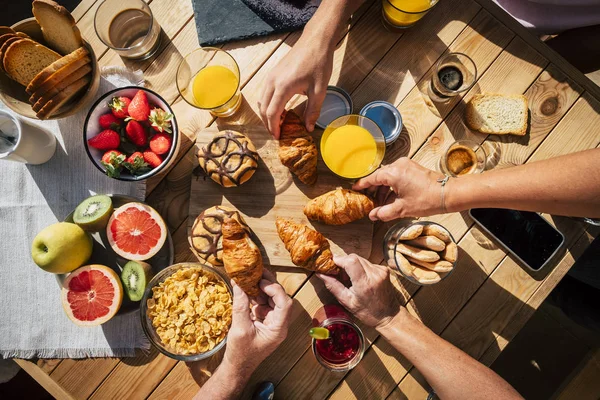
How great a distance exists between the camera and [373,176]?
1583 millimetres

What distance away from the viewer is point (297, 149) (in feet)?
5.23

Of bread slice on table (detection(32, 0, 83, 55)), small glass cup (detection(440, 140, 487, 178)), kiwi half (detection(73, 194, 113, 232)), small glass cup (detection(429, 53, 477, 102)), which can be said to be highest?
small glass cup (detection(429, 53, 477, 102))

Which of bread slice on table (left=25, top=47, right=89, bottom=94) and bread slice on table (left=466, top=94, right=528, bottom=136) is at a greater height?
bread slice on table (left=466, top=94, right=528, bottom=136)

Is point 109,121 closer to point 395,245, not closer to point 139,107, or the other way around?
point 139,107

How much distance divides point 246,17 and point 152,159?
0.84m

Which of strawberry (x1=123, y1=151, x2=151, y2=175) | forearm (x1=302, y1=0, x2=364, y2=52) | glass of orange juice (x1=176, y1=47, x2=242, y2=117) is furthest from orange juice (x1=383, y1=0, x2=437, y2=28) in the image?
strawberry (x1=123, y1=151, x2=151, y2=175)

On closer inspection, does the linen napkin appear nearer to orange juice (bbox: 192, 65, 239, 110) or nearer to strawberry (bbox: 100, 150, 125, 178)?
strawberry (bbox: 100, 150, 125, 178)

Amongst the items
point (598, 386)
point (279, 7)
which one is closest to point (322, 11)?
point (279, 7)

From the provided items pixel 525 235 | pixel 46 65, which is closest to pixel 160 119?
pixel 46 65

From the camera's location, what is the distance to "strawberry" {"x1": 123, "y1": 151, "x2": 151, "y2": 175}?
1544 millimetres

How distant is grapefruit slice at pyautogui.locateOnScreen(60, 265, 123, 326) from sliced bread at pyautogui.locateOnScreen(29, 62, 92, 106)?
2.26ft

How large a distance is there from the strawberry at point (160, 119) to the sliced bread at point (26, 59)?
43 centimetres

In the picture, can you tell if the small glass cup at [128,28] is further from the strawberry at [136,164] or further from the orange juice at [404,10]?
the orange juice at [404,10]

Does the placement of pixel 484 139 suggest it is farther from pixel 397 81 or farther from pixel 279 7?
pixel 279 7
